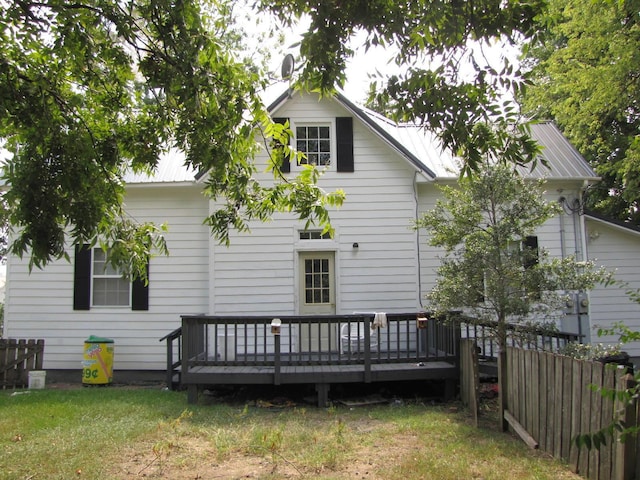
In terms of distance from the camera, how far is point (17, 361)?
1113 cm

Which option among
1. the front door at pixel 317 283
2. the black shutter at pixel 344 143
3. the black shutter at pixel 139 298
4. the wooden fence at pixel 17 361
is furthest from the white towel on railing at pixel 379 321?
the wooden fence at pixel 17 361

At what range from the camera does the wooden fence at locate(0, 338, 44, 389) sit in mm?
11103

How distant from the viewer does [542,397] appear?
5.93 metres

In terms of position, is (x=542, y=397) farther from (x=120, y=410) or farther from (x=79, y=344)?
(x=79, y=344)

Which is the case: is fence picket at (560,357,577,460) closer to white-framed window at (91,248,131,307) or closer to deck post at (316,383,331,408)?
deck post at (316,383,331,408)

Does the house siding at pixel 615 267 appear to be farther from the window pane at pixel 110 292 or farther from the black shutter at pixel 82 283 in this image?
the black shutter at pixel 82 283

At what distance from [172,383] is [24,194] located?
660 centimetres

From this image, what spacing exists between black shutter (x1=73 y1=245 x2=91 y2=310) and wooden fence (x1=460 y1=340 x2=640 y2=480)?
846cm

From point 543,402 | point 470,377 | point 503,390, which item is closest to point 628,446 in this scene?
point 543,402

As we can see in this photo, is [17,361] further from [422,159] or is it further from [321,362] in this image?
[422,159]

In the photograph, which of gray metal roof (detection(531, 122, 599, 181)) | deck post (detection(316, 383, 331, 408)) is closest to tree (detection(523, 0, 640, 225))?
gray metal roof (detection(531, 122, 599, 181))

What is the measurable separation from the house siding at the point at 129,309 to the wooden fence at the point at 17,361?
2.13 ft

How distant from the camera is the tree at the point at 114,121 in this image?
16.1ft

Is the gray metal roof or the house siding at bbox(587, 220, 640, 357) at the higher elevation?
the gray metal roof
